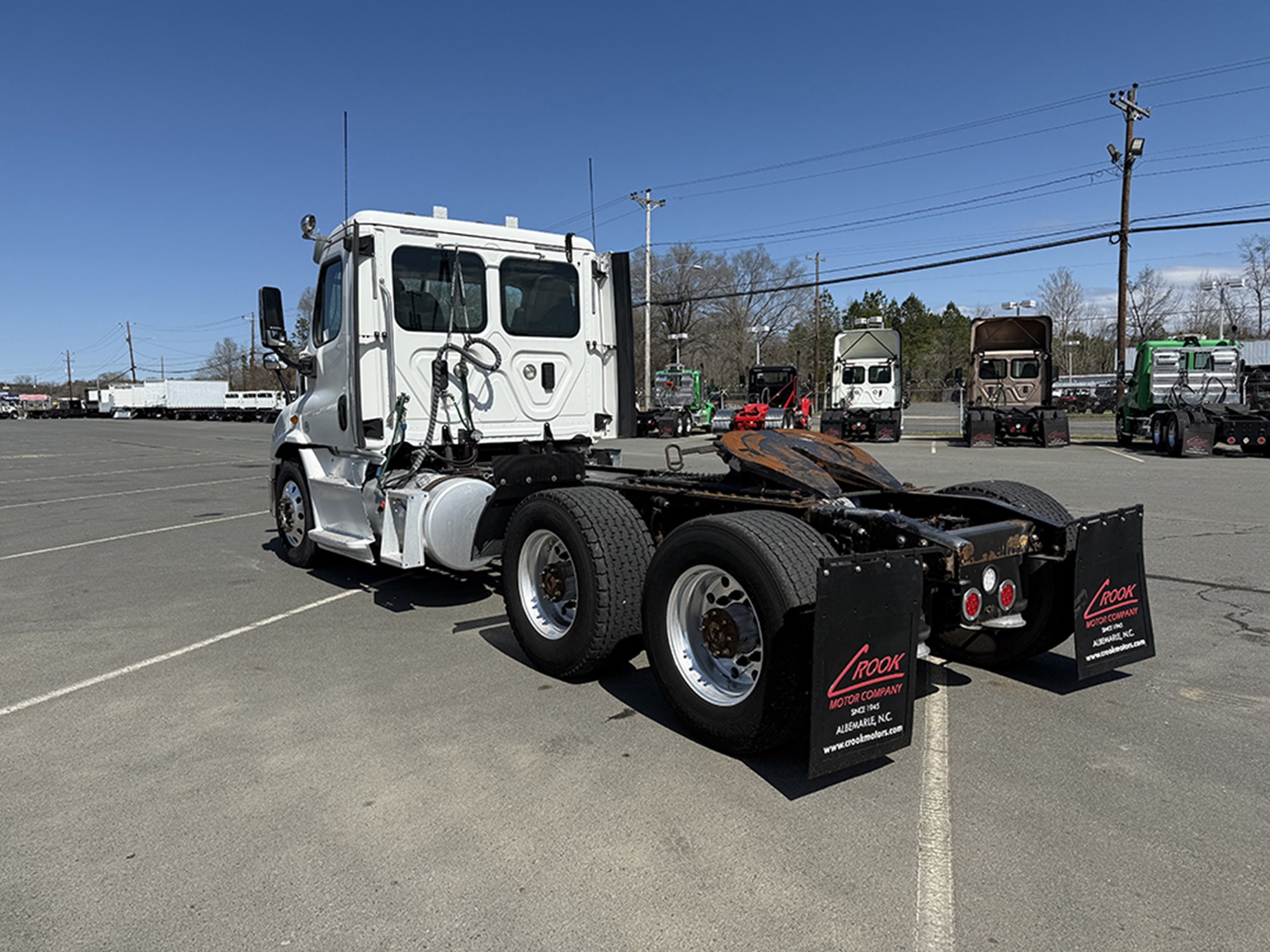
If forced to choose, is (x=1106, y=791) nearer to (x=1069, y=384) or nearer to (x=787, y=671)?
(x=787, y=671)

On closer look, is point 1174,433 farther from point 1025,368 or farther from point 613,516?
point 613,516

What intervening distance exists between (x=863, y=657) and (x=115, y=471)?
854 inches

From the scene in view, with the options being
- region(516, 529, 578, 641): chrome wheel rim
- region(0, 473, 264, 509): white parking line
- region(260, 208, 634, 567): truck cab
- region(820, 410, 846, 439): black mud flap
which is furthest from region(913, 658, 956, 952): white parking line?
region(820, 410, 846, 439): black mud flap

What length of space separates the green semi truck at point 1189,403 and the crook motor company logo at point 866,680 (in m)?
19.8

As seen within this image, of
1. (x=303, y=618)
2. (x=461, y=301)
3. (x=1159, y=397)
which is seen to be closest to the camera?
(x=303, y=618)

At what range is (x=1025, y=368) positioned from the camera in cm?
2689

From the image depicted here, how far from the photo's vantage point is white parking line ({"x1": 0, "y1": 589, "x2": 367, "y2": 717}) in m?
4.79

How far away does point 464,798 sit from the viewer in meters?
3.54

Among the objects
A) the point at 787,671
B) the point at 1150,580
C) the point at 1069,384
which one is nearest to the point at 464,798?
the point at 787,671

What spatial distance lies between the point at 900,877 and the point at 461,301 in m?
5.34

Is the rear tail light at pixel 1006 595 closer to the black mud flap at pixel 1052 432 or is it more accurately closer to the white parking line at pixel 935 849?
the white parking line at pixel 935 849

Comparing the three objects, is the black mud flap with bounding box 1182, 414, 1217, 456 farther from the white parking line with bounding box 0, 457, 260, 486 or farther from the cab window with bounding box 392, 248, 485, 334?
the white parking line with bounding box 0, 457, 260, 486

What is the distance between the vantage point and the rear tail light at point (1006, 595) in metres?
4.14

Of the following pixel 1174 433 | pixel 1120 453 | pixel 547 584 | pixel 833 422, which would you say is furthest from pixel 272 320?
pixel 833 422
